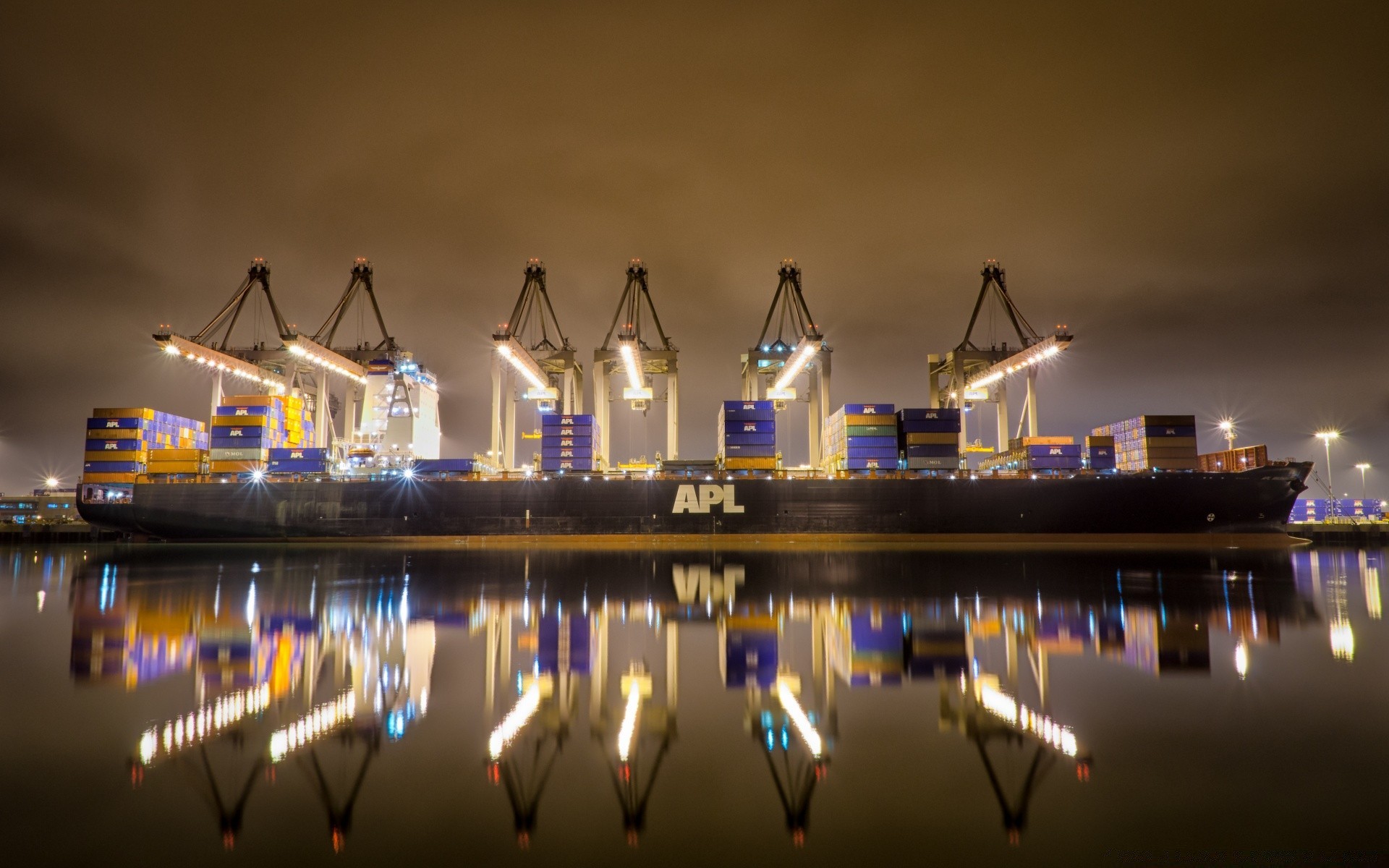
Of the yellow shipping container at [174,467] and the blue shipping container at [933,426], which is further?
the yellow shipping container at [174,467]

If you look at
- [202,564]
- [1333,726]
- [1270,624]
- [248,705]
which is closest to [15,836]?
[248,705]

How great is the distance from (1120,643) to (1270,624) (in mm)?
4415

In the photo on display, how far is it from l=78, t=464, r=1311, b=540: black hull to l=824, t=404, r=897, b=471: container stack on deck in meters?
2.02

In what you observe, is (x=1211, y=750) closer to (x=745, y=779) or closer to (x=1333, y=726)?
(x=1333, y=726)

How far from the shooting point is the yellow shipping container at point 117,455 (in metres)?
41.4

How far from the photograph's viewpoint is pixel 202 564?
23203 mm

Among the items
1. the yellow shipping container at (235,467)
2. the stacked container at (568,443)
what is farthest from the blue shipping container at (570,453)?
the yellow shipping container at (235,467)

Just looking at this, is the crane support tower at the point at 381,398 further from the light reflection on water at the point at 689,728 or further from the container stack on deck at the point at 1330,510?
the container stack on deck at the point at 1330,510

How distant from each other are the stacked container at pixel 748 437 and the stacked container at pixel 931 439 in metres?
8.78

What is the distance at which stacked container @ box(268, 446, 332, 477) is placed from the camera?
39.2 meters

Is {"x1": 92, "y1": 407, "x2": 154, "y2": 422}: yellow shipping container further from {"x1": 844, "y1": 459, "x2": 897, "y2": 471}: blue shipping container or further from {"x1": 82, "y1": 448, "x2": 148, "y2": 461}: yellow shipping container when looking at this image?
{"x1": 844, "y1": 459, "x2": 897, "y2": 471}: blue shipping container

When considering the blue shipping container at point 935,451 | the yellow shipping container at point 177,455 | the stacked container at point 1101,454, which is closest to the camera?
the stacked container at point 1101,454

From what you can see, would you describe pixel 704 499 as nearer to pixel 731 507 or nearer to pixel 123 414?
pixel 731 507

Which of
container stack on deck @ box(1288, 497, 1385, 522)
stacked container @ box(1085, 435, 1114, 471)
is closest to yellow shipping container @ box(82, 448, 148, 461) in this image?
stacked container @ box(1085, 435, 1114, 471)
